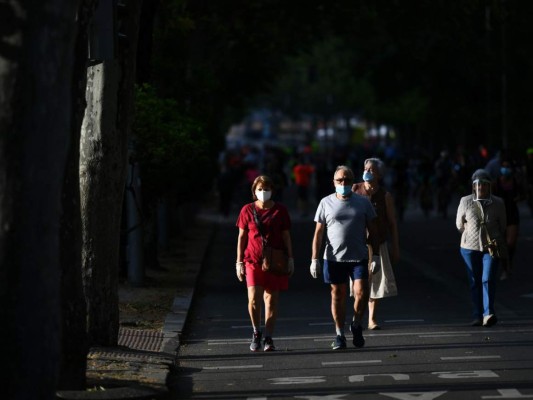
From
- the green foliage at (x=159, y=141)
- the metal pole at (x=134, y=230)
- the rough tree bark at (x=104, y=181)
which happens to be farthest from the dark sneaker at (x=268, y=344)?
the green foliage at (x=159, y=141)

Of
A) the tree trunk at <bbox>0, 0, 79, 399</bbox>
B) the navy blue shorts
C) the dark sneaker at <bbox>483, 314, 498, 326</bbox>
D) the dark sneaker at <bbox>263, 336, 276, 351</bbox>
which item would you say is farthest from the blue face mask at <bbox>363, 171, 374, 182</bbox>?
the tree trunk at <bbox>0, 0, 79, 399</bbox>

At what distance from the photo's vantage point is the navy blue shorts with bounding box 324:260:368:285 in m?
15.1

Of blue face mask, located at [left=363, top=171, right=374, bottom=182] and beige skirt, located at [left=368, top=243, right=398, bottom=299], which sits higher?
blue face mask, located at [left=363, top=171, right=374, bottom=182]

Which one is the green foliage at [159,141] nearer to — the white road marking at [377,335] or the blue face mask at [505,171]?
the blue face mask at [505,171]

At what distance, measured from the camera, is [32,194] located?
30.3 ft

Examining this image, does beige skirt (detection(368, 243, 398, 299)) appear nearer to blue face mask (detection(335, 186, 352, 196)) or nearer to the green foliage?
blue face mask (detection(335, 186, 352, 196))

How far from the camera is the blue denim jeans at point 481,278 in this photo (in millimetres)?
16781

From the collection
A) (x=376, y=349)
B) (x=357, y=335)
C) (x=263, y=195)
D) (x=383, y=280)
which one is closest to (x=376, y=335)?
(x=383, y=280)

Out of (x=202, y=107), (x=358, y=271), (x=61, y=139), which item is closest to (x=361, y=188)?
(x=358, y=271)

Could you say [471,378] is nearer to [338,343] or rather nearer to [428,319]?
[338,343]

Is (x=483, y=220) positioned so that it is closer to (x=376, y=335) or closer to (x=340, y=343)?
(x=376, y=335)

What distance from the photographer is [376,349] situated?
14914 millimetres

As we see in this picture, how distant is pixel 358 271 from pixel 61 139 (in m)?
6.15

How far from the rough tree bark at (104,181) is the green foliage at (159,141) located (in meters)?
5.62
